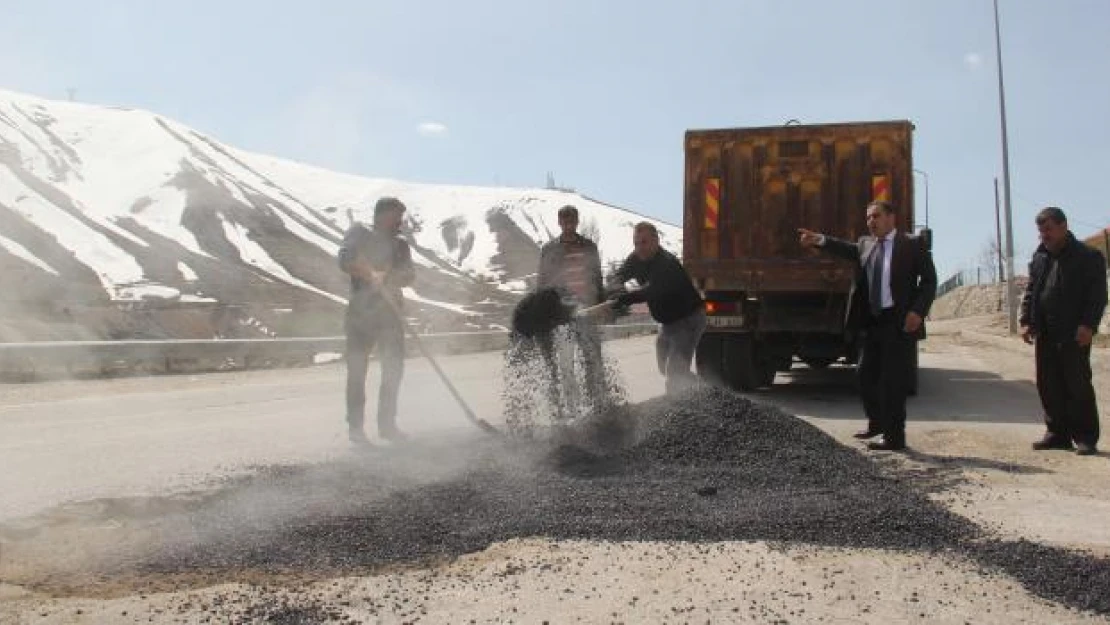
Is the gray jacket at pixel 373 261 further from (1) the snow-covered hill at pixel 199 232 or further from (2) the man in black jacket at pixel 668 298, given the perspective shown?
(1) the snow-covered hill at pixel 199 232

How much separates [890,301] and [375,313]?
3788mm

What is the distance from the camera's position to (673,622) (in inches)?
116

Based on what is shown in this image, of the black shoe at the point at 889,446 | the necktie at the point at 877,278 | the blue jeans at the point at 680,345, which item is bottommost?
the black shoe at the point at 889,446

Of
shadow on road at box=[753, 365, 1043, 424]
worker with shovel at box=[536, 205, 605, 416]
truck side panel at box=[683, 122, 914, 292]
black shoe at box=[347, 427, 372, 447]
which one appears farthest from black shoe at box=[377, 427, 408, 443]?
truck side panel at box=[683, 122, 914, 292]

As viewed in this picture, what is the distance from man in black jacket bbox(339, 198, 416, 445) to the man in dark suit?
123 inches

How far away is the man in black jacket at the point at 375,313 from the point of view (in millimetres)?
6848

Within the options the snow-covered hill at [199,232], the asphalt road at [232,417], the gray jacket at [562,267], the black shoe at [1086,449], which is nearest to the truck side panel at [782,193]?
the asphalt road at [232,417]

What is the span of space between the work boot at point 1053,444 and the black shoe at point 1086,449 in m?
0.17

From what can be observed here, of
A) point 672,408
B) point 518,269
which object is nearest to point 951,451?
point 672,408

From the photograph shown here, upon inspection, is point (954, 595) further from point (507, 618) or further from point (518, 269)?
point (518, 269)

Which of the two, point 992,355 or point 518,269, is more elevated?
point 518,269

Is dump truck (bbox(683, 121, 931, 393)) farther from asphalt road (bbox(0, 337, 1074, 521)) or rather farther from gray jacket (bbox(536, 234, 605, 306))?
gray jacket (bbox(536, 234, 605, 306))

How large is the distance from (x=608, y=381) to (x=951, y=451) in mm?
2491

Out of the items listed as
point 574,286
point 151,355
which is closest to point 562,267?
point 574,286
